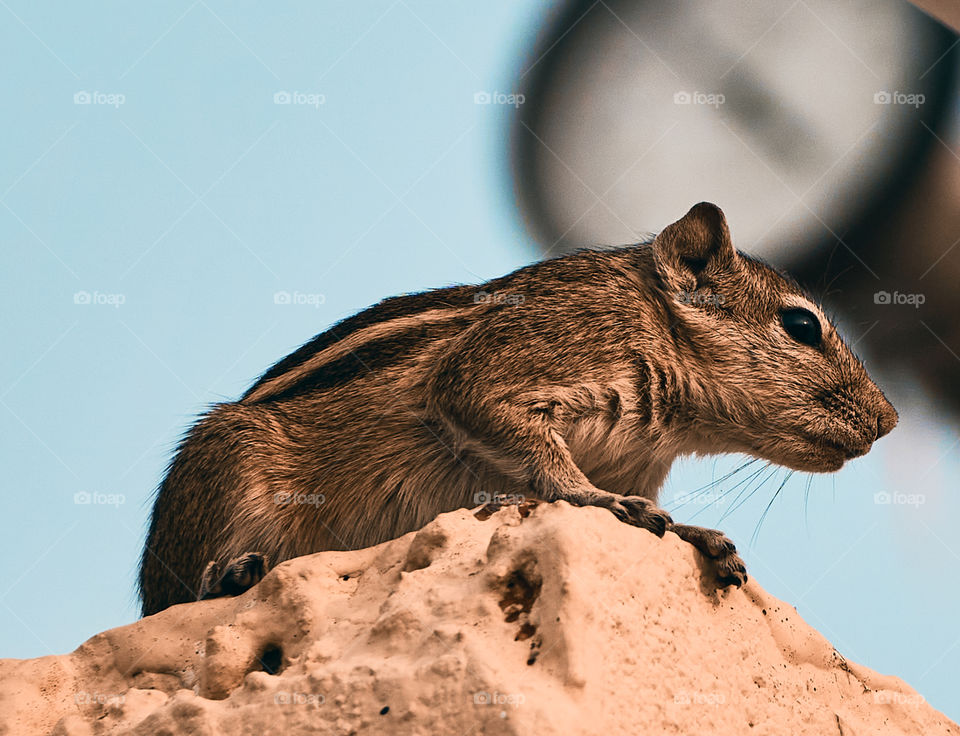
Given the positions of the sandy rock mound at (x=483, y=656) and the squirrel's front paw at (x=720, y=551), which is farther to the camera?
the squirrel's front paw at (x=720, y=551)

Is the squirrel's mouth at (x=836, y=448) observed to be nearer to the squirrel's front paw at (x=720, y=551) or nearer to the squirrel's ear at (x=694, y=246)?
the squirrel's ear at (x=694, y=246)

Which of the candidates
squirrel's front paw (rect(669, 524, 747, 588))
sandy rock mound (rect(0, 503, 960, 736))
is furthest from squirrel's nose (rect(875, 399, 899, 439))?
squirrel's front paw (rect(669, 524, 747, 588))

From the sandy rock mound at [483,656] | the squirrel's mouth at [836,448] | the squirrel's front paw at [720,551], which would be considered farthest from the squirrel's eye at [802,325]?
the squirrel's front paw at [720,551]

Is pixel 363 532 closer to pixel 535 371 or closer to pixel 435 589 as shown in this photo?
pixel 535 371

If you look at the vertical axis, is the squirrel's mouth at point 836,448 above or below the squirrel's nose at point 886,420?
below

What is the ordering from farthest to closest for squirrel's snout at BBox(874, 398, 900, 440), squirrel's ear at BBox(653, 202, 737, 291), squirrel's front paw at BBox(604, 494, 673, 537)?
squirrel's ear at BBox(653, 202, 737, 291), squirrel's snout at BBox(874, 398, 900, 440), squirrel's front paw at BBox(604, 494, 673, 537)

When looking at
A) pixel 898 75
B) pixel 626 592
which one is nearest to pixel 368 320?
pixel 626 592

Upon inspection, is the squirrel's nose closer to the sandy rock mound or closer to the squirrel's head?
the squirrel's head
